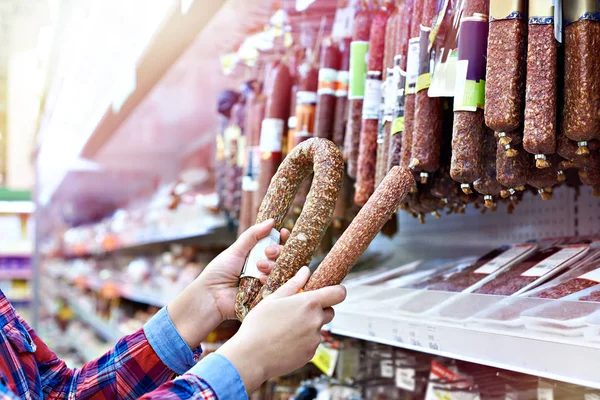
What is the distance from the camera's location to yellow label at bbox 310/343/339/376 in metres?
A: 2.11

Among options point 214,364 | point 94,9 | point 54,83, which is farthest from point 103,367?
point 54,83

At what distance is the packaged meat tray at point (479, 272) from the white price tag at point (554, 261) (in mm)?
111

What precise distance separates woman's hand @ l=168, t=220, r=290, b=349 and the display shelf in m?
0.35

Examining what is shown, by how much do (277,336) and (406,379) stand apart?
1079mm

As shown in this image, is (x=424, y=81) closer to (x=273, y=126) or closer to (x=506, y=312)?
(x=506, y=312)

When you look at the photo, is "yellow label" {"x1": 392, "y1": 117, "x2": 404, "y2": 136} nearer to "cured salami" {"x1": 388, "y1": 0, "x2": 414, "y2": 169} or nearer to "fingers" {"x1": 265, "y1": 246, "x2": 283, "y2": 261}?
"cured salami" {"x1": 388, "y1": 0, "x2": 414, "y2": 169}

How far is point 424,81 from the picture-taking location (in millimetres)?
1354

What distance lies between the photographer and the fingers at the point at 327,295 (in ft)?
3.34

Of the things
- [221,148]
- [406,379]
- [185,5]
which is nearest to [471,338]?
[406,379]

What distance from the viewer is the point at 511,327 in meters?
1.17

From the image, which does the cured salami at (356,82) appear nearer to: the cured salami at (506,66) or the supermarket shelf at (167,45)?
the supermarket shelf at (167,45)

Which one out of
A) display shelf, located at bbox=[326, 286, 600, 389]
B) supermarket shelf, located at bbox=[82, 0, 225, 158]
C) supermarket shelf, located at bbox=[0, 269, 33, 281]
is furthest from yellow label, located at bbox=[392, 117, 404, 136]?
supermarket shelf, located at bbox=[0, 269, 33, 281]

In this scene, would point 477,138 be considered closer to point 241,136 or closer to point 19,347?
point 19,347

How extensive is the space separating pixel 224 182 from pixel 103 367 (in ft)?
4.94
